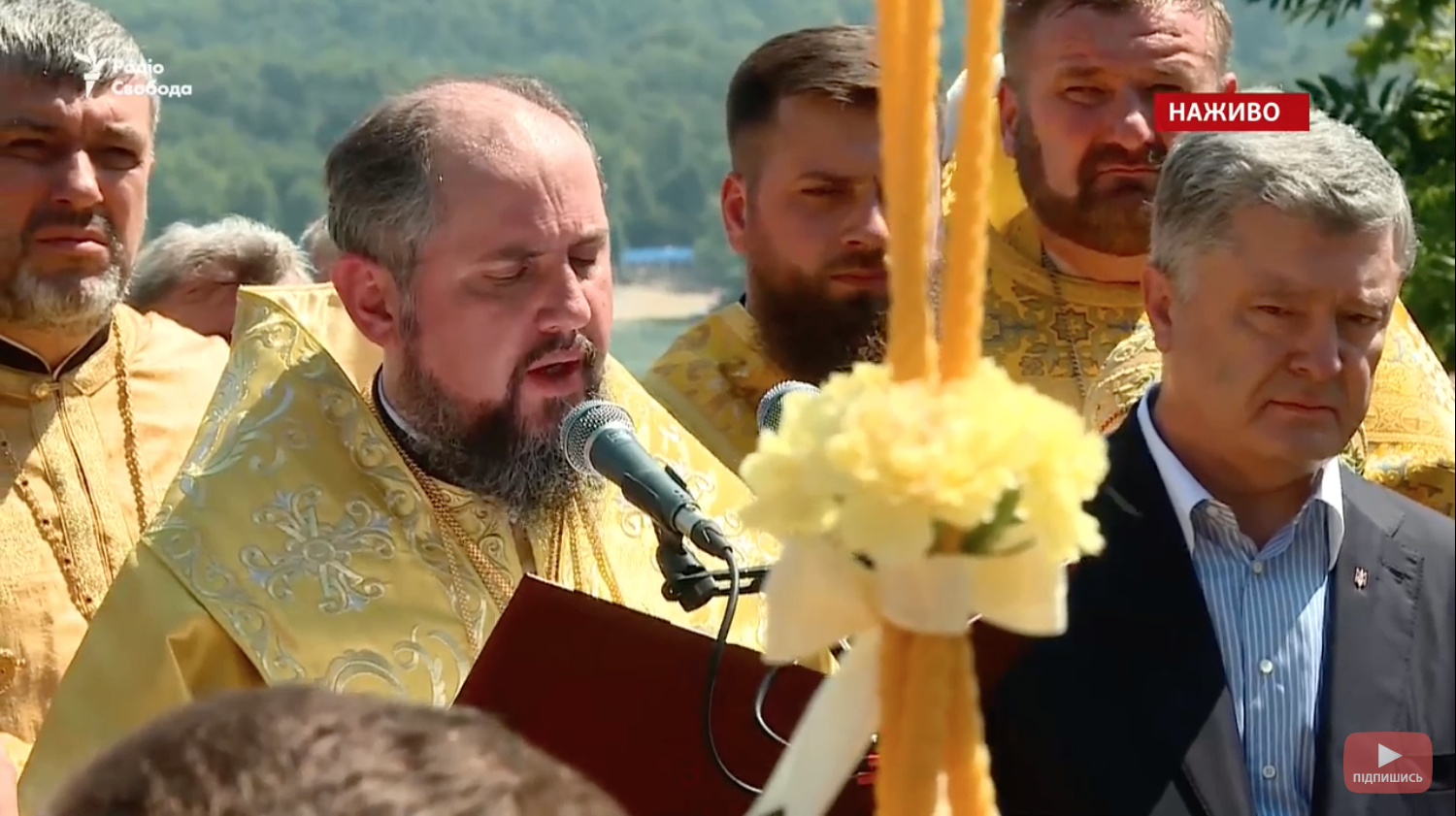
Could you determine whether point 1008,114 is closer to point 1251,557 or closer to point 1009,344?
point 1009,344

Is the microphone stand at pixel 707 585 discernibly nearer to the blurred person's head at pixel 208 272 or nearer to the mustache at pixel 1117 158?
the mustache at pixel 1117 158

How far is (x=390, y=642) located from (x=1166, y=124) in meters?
1.75

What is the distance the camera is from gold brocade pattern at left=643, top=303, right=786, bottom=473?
13.7 feet

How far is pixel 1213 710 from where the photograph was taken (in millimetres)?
2658

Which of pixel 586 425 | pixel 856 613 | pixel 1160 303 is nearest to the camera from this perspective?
pixel 856 613

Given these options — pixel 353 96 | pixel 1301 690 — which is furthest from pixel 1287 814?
pixel 353 96

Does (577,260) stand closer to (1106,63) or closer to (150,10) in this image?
(1106,63)

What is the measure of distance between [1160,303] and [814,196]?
3.93ft

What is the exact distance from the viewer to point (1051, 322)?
4094mm

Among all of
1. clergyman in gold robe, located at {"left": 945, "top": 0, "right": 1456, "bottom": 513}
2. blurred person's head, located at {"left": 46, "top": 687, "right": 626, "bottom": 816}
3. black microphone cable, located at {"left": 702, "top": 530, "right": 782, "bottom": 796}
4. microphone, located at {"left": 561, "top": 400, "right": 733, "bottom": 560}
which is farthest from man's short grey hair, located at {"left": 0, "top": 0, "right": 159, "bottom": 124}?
blurred person's head, located at {"left": 46, "top": 687, "right": 626, "bottom": 816}

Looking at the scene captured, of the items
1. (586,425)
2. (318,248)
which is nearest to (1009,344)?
(586,425)

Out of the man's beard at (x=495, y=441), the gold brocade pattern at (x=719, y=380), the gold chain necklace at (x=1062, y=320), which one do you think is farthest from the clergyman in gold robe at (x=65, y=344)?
the gold chain necklace at (x=1062, y=320)

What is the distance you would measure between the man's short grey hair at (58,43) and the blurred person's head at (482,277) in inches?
28.2

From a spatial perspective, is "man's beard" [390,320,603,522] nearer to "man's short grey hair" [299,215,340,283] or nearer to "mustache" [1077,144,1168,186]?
"mustache" [1077,144,1168,186]
